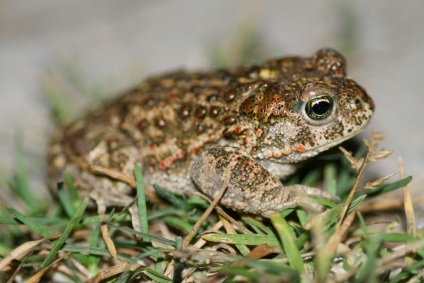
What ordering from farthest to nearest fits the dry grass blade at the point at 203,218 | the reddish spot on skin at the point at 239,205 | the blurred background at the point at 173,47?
1. the blurred background at the point at 173,47
2. the reddish spot on skin at the point at 239,205
3. the dry grass blade at the point at 203,218

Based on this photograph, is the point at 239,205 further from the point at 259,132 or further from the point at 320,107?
the point at 320,107

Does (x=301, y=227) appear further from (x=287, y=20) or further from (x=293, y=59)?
(x=287, y=20)

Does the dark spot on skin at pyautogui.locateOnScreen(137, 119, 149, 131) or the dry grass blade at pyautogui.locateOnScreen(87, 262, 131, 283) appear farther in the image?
the dark spot on skin at pyautogui.locateOnScreen(137, 119, 149, 131)

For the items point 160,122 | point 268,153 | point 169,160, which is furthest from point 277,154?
point 160,122

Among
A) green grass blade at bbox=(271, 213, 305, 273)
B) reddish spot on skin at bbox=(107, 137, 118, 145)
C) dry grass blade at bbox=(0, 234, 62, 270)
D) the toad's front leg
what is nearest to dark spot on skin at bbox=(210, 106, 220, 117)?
the toad's front leg

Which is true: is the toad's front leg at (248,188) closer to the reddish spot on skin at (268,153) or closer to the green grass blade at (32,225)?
the reddish spot on skin at (268,153)

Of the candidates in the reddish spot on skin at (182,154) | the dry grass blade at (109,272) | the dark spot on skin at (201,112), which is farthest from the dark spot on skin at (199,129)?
the dry grass blade at (109,272)

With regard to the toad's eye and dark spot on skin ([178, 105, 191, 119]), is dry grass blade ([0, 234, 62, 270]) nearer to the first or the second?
dark spot on skin ([178, 105, 191, 119])
